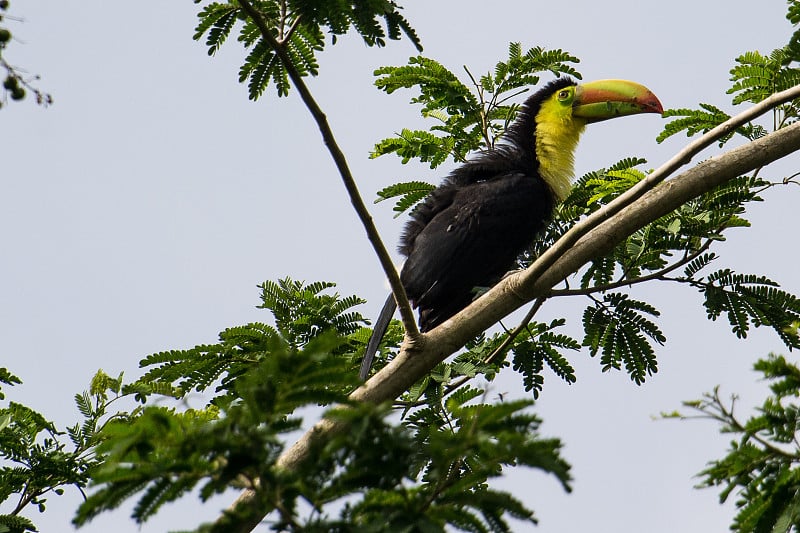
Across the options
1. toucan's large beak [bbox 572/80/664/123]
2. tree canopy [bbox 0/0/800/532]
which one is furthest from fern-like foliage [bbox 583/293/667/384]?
toucan's large beak [bbox 572/80/664/123]

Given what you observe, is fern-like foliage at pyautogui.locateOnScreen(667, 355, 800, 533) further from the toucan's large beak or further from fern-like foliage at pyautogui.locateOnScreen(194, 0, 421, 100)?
the toucan's large beak

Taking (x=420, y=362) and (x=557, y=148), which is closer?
(x=420, y=362)

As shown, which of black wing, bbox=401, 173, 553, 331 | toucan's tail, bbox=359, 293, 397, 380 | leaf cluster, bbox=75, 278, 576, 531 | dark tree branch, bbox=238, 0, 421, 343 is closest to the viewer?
leaf cluster, bbox=75, 278, 576, 531

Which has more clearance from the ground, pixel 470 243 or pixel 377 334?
pixel 470 243

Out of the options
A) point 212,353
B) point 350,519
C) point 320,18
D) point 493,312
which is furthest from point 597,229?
point 350,519

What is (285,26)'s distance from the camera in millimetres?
4559

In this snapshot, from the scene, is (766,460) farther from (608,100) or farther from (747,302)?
(608,100)

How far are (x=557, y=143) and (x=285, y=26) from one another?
2.83m

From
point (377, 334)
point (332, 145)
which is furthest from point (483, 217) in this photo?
point (332, 145)

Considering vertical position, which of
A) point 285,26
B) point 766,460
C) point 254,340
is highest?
point 285,26

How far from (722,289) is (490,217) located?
4.75 feet

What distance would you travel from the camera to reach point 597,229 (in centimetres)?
479

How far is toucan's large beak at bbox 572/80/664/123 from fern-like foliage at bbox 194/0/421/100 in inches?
112

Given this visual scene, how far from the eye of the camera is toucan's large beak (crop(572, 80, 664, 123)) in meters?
7.01
